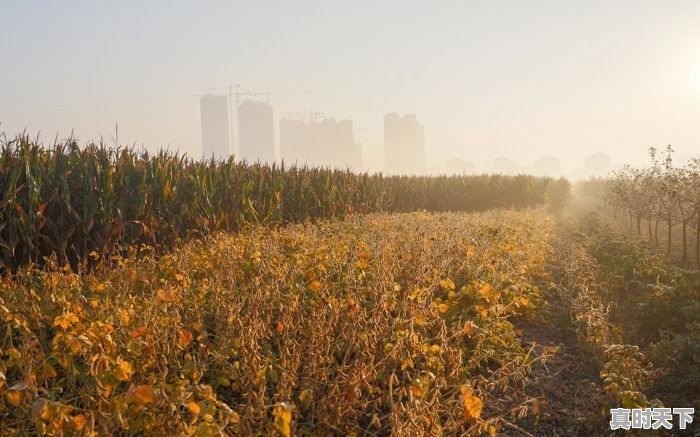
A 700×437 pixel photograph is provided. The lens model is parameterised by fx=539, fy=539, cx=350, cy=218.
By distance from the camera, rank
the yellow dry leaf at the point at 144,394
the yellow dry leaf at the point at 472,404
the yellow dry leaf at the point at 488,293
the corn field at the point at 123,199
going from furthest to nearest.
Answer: the corn field at the point at 123,199, the yellow dry leaf at the point at 488,293, the yellow dry leaf at the point at 472,404, the yellow dry leaf at the point at 144,394

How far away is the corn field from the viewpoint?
283 inches

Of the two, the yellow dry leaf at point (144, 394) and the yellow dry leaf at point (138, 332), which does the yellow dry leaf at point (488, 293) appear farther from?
the yellow dry leaf at point (144, 394)

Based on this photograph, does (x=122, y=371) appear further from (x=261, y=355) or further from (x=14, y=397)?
(x=261, y=355)

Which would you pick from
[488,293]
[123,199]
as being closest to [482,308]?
[488,293]

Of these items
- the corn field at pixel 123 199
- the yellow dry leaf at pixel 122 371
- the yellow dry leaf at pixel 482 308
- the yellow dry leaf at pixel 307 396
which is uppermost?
the corn field at pixel 123 199

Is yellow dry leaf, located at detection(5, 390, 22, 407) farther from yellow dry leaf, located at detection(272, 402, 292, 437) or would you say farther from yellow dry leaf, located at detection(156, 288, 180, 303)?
yellow dry leaf, located at detection(156, 288, 180, 303)

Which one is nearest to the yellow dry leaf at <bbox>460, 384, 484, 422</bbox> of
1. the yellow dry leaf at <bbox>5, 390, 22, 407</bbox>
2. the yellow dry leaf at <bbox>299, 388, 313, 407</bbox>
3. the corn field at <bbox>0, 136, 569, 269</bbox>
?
the yellow dry leaf at <bbox>299, 388, 313, 407</bbox>

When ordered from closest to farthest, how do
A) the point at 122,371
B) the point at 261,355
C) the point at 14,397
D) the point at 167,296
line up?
the point at 14,397
the point at 122,371
the point at 261,355
the point at 167,296

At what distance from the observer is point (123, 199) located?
856 centimetres

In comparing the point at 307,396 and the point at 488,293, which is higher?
the point at 488,293

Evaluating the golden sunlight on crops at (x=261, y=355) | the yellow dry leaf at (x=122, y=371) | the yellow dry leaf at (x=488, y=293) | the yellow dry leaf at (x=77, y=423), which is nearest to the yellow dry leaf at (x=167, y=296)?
the golden sunlight on crops at (x=261, y=355)

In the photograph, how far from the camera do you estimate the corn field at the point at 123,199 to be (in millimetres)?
7195

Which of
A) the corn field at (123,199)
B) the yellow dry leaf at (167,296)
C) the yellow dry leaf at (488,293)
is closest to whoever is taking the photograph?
the yellow dry leaf at (167,296)

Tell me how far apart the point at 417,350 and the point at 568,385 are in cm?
164
